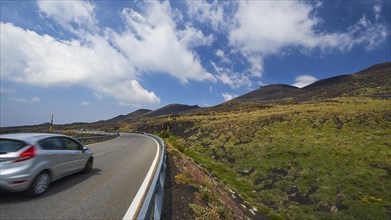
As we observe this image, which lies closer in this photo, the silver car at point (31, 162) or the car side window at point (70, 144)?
the silver car at point (31, 162)

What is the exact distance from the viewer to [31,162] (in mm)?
7156

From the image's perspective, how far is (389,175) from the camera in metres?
20.1

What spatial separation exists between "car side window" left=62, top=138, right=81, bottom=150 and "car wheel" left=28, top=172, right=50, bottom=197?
165 cm

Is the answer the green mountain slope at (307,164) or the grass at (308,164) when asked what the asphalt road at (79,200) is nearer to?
the grass at (308,164)

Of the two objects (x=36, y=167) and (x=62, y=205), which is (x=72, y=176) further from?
(x=62, y=205)

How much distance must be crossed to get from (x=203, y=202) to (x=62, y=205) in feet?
13.5

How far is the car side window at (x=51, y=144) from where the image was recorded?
798 centimetres

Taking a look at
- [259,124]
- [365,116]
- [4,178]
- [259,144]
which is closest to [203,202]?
[4,178]

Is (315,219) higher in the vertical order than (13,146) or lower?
lower

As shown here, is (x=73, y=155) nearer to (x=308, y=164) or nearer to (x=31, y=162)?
(x=31, y=162)

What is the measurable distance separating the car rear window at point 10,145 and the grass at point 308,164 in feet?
35.7

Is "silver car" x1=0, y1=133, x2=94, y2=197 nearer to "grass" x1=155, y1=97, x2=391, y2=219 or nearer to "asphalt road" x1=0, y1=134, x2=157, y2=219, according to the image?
"asphalt road" x1=0, y1=134, x2=157, y2=219

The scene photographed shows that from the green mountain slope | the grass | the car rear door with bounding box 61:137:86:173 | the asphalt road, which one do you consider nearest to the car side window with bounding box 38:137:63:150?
the car rear door with bounding box 61:137:86:173

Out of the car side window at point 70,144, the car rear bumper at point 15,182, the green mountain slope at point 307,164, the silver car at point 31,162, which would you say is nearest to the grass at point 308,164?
the green mountain slope at point 307,164
